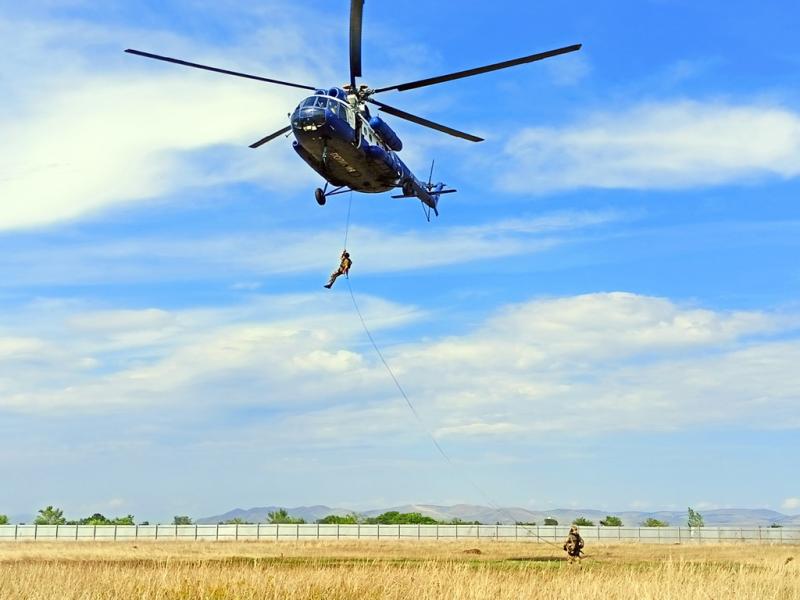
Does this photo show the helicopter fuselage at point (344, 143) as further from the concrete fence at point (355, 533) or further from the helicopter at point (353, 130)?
the concrete fence at point (355, 533)

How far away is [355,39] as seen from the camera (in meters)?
26.2

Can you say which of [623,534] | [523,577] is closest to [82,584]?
[523,577]

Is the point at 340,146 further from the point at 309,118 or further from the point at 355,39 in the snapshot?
the point at 355,39

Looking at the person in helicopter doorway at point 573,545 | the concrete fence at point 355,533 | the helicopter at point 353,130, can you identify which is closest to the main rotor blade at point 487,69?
the helicopter at point 353,130

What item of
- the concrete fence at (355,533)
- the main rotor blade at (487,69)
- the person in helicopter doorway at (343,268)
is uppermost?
the main rotor blade at (487,69)

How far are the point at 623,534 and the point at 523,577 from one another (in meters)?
59.3

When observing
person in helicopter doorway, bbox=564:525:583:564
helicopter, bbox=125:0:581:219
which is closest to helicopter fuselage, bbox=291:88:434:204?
helicopter, bbox=125:0:581:219

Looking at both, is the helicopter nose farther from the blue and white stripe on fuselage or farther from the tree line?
the tree line

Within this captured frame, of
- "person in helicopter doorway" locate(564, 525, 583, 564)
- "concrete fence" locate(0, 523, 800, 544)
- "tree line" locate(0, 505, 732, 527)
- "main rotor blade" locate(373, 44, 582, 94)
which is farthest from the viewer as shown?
"tree line" locate(0, 505, 732, 527)

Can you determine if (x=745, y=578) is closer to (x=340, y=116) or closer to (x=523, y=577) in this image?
(x=523, y=577)

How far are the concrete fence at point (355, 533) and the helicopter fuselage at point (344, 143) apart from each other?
2041 inches

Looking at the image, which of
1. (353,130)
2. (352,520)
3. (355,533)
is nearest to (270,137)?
(353,130)

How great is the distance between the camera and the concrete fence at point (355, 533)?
75375 mm

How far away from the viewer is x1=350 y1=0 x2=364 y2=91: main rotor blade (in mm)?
24719
